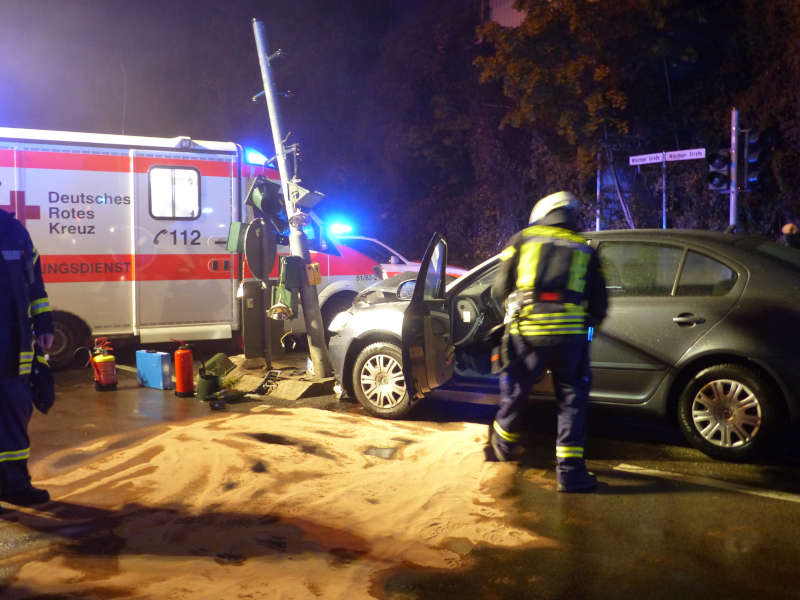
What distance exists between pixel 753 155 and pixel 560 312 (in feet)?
25.6

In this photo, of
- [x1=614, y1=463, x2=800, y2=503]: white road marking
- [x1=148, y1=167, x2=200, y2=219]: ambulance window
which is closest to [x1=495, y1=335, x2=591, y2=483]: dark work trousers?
[x1=614, y1=463, x2=800, y2=503]: white road marking

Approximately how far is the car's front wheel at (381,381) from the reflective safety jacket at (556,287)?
86.1 inches

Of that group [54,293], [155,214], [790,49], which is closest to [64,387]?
[54,293]

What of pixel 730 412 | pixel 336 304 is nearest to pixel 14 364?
pixel 730 412

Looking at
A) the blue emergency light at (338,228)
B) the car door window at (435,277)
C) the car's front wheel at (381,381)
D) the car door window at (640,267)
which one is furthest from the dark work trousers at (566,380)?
the blue emergency light at (338,228)

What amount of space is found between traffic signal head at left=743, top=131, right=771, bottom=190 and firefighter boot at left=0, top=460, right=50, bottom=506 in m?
9.99

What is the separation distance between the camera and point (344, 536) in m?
4.20

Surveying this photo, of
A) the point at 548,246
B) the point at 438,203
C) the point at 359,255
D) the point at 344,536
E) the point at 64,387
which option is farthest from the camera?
the point at 438,203

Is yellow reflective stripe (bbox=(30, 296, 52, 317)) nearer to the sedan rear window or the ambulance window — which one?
the sedan rear window

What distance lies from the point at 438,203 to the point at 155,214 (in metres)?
15.3

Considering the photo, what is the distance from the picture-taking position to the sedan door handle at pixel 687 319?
5.61 metres

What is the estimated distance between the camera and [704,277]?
576 cm

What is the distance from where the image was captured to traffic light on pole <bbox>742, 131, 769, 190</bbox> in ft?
36.9

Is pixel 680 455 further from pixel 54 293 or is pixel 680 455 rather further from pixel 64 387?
pixel 54 293
